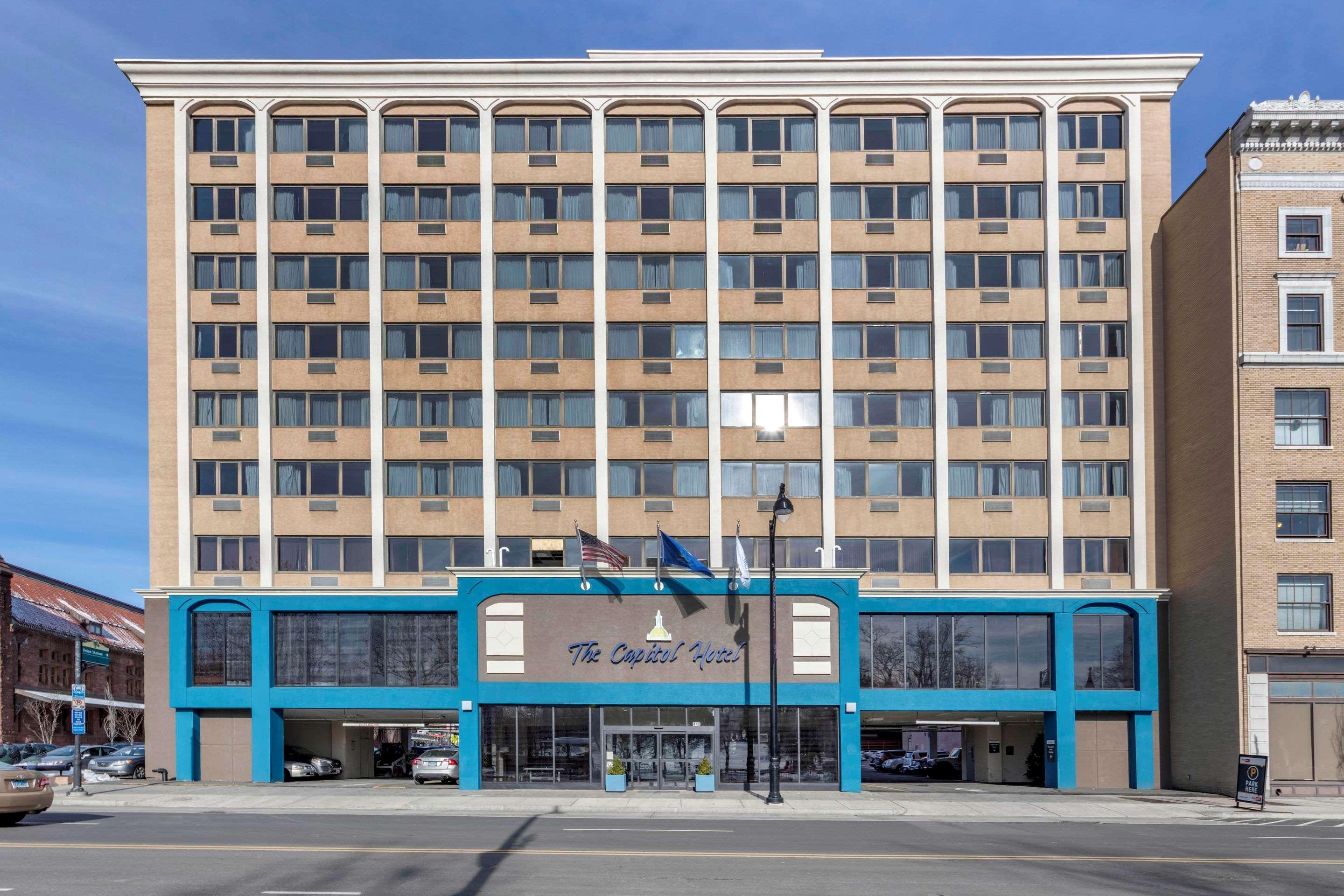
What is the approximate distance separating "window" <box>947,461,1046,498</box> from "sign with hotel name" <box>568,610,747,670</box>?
10099 millimetres

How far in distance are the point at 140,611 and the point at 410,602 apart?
6493cm

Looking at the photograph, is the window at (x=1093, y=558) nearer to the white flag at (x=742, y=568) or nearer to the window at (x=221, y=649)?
the white flag at (x=742, y=568)

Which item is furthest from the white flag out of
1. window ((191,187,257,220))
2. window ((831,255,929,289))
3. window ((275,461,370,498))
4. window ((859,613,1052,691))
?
window ((191,187,257,220))

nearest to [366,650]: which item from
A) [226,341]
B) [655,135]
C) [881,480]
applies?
[226,341]

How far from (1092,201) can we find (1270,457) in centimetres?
1113

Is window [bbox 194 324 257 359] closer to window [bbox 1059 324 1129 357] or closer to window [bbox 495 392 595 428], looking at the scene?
window [bbox 495 392 595 428]

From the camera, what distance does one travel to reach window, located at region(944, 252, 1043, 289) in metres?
40.6

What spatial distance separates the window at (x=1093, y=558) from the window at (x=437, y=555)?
67.9 feet

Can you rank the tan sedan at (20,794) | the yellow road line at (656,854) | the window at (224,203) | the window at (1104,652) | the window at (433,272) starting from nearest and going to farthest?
the yellow road line at (656,854)
the tan sedan at (20,794)
the window at (1104,652)
the window at (433,272)
the window at (224,203)

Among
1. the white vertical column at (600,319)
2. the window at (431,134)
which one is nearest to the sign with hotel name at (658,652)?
the white vertical column at (600,319)

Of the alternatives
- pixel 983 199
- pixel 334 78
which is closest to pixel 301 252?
pixel 334 78

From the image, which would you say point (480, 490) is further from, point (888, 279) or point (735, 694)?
point (888, 279)

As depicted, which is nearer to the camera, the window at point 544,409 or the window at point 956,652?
the window at point 956,652

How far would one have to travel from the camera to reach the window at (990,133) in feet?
135
